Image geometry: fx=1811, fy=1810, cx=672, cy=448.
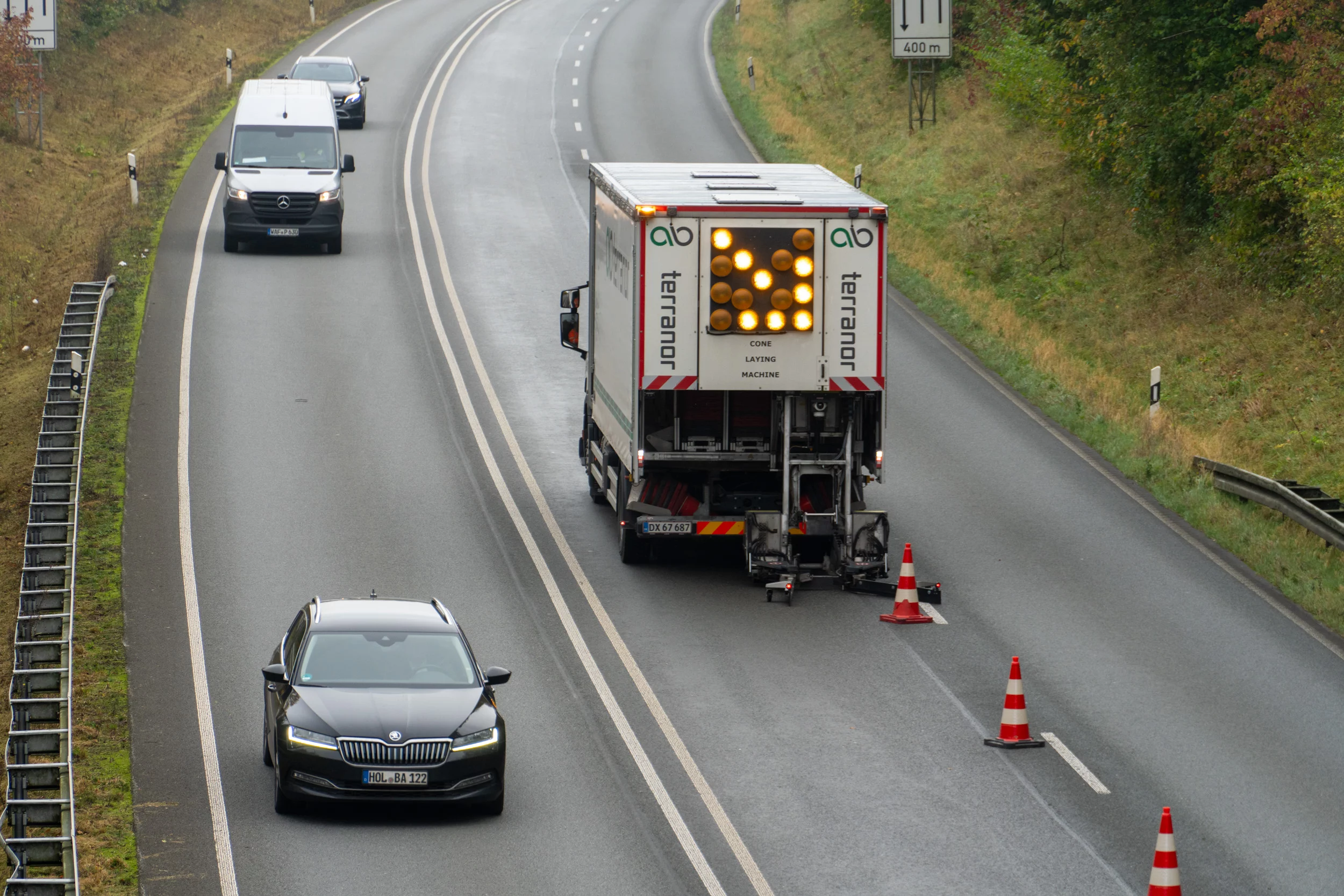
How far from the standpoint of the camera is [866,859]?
1250cm

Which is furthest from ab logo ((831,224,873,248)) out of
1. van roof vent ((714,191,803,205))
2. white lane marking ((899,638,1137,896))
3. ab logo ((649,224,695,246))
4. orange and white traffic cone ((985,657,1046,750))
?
orange and white traffic cone ((985,657,1046,750))

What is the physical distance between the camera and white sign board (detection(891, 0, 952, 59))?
40844 millimetres

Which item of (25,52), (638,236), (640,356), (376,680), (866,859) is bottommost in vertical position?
(866,859)

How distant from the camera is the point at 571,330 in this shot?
2264 centimetres

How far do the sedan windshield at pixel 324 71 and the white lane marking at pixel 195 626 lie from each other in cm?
1460

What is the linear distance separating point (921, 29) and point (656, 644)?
1059 inches

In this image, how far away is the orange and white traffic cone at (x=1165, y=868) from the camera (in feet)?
35.8

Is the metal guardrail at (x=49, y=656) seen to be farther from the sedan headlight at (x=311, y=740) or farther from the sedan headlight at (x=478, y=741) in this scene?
the sedan headlight at (x=478, y=741)

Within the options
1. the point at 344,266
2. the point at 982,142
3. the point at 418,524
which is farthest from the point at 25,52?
the point at 418,524

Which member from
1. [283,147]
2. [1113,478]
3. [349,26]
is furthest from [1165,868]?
[349,26]

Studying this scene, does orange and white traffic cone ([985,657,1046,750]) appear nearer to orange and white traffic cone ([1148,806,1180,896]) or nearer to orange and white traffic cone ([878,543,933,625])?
orange and white traffic cone ([878,543,933,625])

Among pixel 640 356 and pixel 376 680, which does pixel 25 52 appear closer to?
pixel 640 356

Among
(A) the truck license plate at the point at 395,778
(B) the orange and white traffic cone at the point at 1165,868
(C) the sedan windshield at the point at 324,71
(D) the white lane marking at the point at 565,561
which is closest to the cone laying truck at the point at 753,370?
(D) the white lane marking at the point at 565,561

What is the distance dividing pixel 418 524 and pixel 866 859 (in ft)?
31.2
